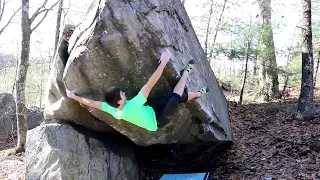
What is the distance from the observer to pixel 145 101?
20.1 feet

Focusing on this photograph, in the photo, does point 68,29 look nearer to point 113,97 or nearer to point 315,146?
point 113,97

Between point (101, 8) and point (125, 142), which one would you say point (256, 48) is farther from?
point (101, 8)

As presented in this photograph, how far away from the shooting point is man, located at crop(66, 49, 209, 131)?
5999 mm

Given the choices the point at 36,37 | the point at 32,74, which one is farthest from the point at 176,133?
the point at 36,37

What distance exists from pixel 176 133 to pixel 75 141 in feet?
7.21

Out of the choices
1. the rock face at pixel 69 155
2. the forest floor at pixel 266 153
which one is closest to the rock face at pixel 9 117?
the forest floor at pixel 266 153

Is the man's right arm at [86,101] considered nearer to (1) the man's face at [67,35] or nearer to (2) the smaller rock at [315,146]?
(1) the man's face at [67,35]

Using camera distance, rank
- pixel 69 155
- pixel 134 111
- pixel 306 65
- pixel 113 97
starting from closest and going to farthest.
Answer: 1. pixel 113 97
2. pixel 134 111
3. pixel 69 155
4. pixel 306 65

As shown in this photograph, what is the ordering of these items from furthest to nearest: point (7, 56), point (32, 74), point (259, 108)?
point (7, 56), point (32, 74), point (259, 108)

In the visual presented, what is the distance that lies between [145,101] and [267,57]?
28.0ft

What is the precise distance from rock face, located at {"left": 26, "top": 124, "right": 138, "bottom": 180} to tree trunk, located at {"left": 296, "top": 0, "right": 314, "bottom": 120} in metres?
5.71

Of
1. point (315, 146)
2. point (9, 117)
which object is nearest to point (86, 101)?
point (315, 146)

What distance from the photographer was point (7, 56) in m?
28.8

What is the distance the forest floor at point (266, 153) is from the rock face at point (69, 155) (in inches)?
56.3
